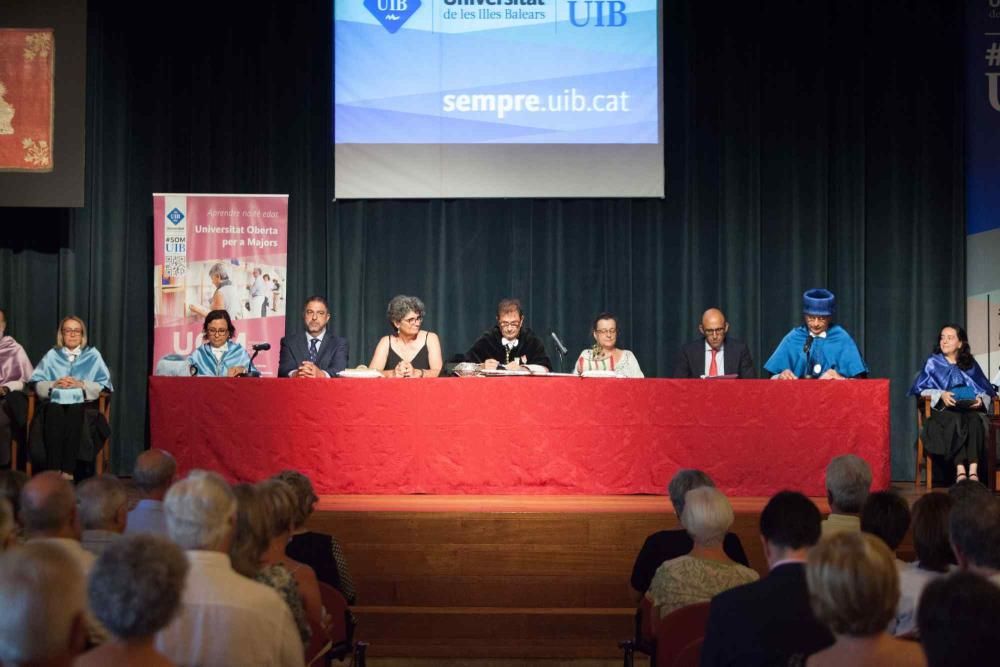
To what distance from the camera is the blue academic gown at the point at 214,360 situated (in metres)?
5.80

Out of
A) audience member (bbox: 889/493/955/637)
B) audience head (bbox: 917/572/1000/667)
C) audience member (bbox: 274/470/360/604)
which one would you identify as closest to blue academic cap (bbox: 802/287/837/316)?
audience member (bbox: 274/470/360/604)

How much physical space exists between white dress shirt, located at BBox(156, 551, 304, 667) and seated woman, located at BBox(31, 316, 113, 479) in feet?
15.1

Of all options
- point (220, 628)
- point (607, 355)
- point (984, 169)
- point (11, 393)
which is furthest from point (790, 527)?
point (984, 169)

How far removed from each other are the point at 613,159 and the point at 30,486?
17.8 feet

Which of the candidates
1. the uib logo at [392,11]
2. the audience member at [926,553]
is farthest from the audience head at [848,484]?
the uib logo at [392,11]

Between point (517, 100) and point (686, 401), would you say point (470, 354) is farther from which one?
point (517, 100)

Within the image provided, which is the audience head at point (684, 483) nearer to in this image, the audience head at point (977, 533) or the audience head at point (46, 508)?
the audience head at point (977, 533)

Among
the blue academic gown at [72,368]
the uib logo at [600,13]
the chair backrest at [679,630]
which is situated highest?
the uib logo at [600,13]

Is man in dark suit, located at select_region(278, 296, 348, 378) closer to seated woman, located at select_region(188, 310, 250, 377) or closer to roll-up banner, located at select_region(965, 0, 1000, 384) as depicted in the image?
seated woman, located at select_region(188, 310, 250, 377)

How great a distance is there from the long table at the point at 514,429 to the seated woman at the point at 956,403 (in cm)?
177

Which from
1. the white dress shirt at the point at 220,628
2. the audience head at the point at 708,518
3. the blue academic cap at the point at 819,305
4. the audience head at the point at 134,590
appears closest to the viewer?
the audience head at the point at 134,590

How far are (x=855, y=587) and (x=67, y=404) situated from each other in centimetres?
563

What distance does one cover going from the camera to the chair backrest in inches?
101

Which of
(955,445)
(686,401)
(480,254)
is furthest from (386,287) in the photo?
(955,445)
